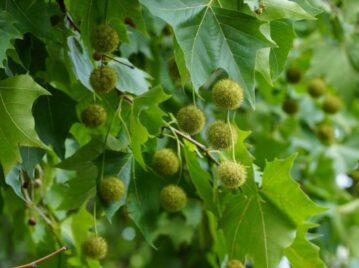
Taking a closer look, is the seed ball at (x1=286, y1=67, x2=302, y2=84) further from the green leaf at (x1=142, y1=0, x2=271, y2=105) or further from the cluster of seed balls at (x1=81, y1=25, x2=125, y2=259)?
the green leaf at (x1=142, y1=0, x2=271, y2=105)

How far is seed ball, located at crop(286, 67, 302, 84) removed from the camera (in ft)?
14.4

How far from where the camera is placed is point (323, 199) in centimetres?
431

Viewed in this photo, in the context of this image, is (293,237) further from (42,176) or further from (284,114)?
(284,114)

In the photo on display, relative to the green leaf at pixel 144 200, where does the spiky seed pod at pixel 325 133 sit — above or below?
below

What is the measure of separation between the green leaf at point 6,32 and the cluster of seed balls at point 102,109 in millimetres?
239

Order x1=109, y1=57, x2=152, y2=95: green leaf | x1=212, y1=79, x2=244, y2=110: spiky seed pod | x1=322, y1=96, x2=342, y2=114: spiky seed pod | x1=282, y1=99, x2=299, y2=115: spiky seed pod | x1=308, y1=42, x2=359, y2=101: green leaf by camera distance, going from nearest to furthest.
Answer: x1=212, y1=79, x2=244, y2=110: spiky seed pod, x1=109, y1=57, x2=152, y2=95: green leaf, x1=308, y1=42, x2=359, y2=101: green leaf, x1=282, y1=99, x2=299, y2=115: spiky seed pod, x1=322, y1=96, x2=342, y2=114: spiky seed pod

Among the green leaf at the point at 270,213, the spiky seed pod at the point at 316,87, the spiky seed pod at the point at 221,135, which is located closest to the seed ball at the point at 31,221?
the green leaf at the point at 270,213

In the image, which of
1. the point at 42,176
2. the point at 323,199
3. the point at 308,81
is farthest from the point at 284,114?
the point at 42,176

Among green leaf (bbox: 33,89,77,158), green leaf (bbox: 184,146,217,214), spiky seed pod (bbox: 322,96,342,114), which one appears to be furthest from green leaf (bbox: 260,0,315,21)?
spiky seed pod (bbox: 322,96,342,114)

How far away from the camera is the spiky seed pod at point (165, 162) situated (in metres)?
2.51

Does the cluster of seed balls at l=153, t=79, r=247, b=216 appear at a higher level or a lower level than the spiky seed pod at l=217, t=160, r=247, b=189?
higher

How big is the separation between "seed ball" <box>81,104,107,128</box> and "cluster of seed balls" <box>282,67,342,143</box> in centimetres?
201

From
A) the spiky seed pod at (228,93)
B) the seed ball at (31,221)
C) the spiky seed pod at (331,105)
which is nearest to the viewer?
the spiky seed pod at (228,93)

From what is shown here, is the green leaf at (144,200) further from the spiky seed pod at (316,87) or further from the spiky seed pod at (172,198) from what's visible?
the spiky seed pod at (316,87)
